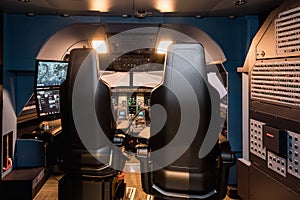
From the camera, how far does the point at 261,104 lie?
121 inches

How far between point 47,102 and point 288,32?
2979mm

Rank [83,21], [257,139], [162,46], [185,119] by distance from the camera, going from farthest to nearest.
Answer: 1. [162,46]
2. [83,21]
3. [257,139]
4. [185,119]

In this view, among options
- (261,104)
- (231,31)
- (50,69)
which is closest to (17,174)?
(50,69)

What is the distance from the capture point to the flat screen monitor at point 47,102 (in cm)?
391

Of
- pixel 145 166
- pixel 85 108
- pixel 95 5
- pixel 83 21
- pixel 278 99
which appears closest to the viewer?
pixel 145 166

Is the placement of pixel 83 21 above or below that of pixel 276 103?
above

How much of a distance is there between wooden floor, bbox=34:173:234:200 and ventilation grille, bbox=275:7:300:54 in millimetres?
2087

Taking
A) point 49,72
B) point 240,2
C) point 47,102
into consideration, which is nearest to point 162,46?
point 240,2

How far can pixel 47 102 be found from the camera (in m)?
4.06

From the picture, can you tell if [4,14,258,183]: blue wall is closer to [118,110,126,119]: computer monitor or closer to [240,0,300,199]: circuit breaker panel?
[240,0,300,199]: circuit breaker panel

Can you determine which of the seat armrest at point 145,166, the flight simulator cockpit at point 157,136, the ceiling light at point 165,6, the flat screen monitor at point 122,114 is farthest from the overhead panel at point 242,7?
the flat screen monitor at point 122,114

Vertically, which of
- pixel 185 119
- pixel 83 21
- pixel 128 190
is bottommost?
pixel 128 190

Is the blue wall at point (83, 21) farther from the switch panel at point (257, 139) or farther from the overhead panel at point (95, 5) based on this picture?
the switch panel at point (257, 139)

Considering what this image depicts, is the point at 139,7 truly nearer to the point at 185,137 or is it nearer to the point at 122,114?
the point at 185,137
